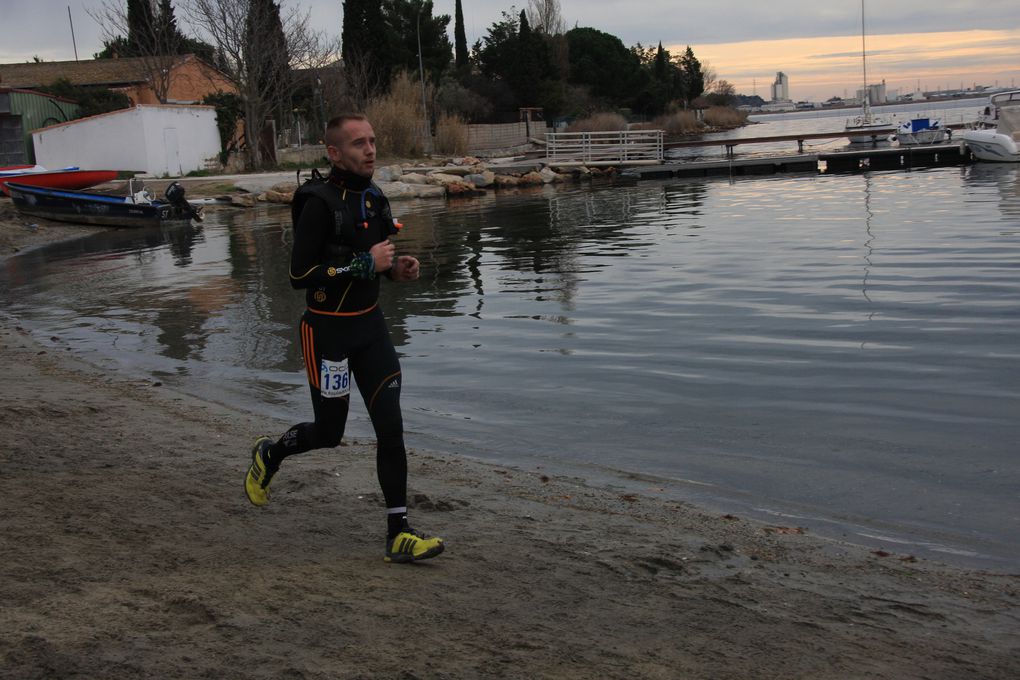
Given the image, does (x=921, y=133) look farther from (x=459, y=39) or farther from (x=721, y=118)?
(x=721, y=118)

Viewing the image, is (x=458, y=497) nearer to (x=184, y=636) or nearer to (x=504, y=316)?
(x=184, y=636)

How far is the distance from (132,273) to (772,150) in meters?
47.3

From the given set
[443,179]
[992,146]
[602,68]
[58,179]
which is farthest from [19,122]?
[602,68]

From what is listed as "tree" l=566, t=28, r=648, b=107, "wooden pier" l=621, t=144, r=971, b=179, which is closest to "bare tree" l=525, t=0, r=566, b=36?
"tree" l=566, t=28, r=648, b=107

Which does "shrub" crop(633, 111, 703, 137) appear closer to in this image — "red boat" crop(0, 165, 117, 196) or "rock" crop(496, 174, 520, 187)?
"rock" crop(496, 174, 520, 187)

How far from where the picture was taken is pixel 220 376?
10.1m

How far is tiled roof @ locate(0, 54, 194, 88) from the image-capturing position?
5422cm

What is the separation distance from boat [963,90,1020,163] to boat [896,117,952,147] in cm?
699

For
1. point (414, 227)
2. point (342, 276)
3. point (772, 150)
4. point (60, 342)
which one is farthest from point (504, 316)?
point (772, 150)

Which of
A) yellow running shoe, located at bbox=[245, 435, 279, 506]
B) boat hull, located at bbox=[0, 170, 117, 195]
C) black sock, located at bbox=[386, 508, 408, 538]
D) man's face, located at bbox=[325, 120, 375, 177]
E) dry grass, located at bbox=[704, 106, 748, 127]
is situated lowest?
black sock, located at bbox=[386, 508, 408, 538]

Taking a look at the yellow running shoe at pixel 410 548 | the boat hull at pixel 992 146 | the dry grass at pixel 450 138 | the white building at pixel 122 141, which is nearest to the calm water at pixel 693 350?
the yellow running shoe at pixel 410 548

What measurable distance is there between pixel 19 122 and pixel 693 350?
4189 cm

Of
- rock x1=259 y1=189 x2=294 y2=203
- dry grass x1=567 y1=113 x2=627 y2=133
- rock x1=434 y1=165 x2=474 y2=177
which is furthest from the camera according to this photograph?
dry grass x1=567 y1=113 x2=627 y2=133

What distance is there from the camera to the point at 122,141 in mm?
42375
